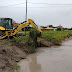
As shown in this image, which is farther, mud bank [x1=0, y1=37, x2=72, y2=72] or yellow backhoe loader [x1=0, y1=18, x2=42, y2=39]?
yellow backhoe loader [x1=0, y1=18, x2=42, y2=39]

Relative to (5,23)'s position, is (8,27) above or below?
below

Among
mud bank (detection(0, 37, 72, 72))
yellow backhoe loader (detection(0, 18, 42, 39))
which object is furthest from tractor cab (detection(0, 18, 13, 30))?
mud bank (detection(0, 37, 72, 72))

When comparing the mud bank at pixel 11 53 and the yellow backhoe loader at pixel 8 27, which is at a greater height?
the yellow backhoe loader at pixel 8 27

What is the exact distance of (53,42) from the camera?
43.0ft

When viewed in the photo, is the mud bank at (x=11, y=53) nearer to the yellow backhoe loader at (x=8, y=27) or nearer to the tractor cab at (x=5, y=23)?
the yellow backhoe loader at (x=8, y=27)

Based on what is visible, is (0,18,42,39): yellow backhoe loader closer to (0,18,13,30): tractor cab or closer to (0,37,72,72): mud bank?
(0,18,13,30): tractor cab

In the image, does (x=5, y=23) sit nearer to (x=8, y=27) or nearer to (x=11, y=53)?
(x=8, y=27)

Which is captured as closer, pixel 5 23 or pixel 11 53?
pixel 11 53

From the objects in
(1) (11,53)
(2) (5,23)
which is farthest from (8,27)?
(1) (11,53)

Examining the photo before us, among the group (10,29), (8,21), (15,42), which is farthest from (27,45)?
(8,21)

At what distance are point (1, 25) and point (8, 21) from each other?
0.86 m

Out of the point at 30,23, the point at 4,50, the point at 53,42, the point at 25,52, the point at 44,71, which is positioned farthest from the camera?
the point at 53,42

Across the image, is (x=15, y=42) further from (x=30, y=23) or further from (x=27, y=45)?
(x=30, y=23)

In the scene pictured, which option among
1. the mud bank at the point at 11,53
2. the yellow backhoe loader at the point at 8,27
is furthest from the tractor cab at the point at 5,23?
the mud bank at the point at 11,53
